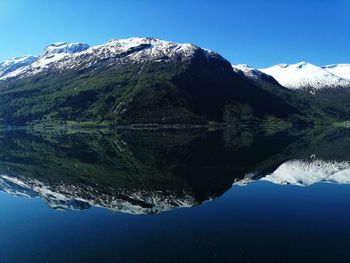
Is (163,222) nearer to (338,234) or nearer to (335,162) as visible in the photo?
(338,234)

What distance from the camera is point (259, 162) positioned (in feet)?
266

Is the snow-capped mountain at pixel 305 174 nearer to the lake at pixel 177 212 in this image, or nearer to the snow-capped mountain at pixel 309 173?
the snow-capped mountain at pixel 309 173

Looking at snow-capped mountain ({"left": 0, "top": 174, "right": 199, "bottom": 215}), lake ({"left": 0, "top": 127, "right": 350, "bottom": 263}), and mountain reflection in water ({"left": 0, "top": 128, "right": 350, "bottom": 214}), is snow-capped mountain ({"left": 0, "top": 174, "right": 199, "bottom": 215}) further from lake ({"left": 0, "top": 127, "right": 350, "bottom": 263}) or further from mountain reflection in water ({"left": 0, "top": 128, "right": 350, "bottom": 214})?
lake ({"left": 0, "top": 127, "right": 350, "bottom": 263})

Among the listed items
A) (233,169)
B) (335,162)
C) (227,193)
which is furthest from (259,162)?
(227,193)

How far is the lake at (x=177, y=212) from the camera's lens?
3042 cm

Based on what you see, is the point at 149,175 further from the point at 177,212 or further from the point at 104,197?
the point at 177,212

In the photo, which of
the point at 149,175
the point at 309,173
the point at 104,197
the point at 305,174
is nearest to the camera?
the point at 104,197

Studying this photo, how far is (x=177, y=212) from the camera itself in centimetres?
4200

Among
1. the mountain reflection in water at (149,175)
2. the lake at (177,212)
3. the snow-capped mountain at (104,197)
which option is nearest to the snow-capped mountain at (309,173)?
the mountain reflection in water at (149,175)

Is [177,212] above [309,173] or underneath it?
underneath

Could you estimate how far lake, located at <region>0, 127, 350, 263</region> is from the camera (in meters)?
30.4

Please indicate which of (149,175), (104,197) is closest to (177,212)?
(104,197)

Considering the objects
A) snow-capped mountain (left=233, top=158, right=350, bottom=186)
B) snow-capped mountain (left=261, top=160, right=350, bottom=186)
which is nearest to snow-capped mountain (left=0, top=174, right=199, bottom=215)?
snow-capped mountain (left=233, top=158, right=350, bottom=186)

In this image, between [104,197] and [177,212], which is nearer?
[177,212]
